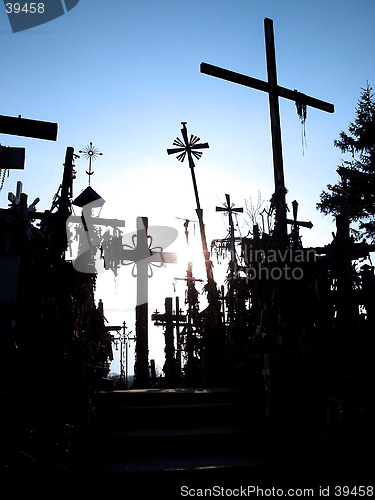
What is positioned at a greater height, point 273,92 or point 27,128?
point 273,92

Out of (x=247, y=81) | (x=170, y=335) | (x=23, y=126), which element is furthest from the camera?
(x=170, y=335)

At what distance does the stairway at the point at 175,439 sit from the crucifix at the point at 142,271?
4006 mm

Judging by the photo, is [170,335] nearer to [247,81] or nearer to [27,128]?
[247,81]

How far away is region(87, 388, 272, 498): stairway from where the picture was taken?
17.0 ft

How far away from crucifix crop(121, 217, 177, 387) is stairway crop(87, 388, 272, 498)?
4.01m

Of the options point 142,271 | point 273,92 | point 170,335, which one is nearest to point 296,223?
point 273,92

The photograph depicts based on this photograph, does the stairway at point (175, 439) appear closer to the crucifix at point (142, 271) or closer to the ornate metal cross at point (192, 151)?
the crucifix at point (142, 271)

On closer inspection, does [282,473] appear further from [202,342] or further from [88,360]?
[202,342]

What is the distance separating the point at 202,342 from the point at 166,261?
2481 mm

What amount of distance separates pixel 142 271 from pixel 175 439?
20.9ft

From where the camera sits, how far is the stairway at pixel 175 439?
519 cm

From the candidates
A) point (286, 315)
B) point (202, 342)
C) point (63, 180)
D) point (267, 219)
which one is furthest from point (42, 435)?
point (202, 342)

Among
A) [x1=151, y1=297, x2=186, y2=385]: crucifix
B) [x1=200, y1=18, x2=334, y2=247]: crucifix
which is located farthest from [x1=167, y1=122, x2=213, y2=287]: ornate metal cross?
[x1=200, y1=18, x2=334, y2=247]: crucifix

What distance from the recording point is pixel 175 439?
625 cm
